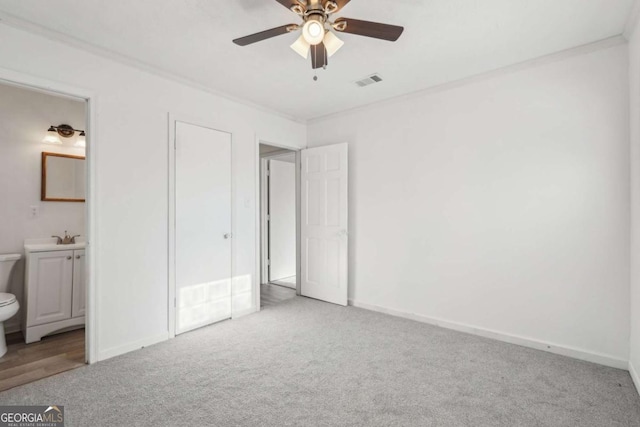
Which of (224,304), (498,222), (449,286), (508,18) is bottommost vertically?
(224,304)

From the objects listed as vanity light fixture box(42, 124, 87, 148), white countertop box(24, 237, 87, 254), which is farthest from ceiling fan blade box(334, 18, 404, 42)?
vanity light fixture box(42, 124, 87, 148)

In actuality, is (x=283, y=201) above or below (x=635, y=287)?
above

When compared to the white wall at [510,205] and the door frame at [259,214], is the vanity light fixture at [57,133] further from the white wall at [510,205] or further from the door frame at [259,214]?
the white wall at [510,205]

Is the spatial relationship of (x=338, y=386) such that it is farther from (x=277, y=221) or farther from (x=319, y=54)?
(x=277, y=221)

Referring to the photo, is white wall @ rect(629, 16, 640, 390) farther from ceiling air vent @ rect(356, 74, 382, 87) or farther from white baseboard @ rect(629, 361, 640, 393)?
ceiling air vent @ rect(356, 74, 382, 87)

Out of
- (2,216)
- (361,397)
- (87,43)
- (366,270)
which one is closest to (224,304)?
(366,270)

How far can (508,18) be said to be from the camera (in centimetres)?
222

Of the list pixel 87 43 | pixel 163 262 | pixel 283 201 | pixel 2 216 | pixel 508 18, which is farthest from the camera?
pixel 283 201

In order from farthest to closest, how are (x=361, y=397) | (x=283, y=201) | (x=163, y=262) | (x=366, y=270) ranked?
(x=283, y=201) < (x=366, y=270) < (x=163, y=262) < (x=361, y=397)

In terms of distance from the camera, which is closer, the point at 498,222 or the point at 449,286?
the point at 498,222

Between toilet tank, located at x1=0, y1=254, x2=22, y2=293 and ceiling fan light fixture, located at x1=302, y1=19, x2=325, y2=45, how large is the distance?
3500mm

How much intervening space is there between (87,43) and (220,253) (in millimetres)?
2159

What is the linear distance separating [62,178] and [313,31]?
3.45 meters

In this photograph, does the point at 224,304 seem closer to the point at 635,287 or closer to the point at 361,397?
the point at 361,397
